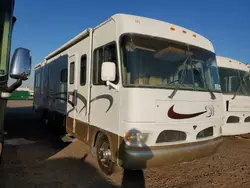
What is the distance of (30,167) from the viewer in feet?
16.1

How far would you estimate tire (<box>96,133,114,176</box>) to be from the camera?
4446 mm

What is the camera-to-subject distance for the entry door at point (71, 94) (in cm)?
614

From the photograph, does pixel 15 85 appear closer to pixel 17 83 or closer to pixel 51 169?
pixel 17 83

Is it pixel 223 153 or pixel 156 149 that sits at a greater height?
pixel 156 149

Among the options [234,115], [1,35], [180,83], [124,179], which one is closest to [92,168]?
[124,179]

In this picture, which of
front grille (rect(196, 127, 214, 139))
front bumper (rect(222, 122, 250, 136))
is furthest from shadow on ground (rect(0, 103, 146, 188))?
front bumper (rect(222, 122, 250, 136))

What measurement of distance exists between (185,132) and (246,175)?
6.10 ft

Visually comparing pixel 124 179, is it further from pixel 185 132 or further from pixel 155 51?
pixel 155 51

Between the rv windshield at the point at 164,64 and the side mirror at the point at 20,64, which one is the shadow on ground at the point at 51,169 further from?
the side mirror at the point at 20,64

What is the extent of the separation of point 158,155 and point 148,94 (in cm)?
105

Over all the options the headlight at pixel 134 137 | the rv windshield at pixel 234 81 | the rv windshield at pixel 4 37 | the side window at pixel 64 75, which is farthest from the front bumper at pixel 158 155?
the side window at pixel 64 75

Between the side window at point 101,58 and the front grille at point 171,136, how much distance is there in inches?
49.5

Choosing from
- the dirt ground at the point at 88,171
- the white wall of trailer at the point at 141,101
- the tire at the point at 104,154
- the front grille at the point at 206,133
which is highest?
the white wall of trailer at the point at 141,101

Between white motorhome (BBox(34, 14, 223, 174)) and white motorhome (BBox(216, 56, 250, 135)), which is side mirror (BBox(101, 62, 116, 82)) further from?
white motorhome (BBox(216, 56, 250, 135))
